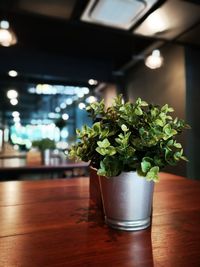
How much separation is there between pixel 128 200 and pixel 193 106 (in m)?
3.25

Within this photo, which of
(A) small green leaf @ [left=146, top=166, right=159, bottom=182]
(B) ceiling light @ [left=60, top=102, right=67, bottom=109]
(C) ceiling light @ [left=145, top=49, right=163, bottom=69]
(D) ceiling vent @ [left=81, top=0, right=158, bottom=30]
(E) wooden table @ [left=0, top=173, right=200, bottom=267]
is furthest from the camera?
(B) ceiling light @ [left=60, top=102, right=67, bottom=109]

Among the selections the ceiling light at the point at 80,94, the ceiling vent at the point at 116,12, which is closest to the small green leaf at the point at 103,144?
the ceiling vent at the point at 116,12

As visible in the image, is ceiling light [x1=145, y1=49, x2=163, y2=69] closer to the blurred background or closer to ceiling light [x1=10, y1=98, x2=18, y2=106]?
the blurred background

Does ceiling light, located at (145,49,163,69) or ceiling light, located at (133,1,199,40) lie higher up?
ceiling light, located at (133,1,199,40)

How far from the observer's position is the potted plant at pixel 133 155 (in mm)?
726

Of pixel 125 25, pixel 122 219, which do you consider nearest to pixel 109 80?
pixel 125 25

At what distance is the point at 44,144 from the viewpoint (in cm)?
357

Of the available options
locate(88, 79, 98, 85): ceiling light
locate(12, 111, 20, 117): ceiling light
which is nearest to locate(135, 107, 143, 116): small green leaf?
locate(88, 79, 98, 85): ceiling light

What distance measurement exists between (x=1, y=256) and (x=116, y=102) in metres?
0.56

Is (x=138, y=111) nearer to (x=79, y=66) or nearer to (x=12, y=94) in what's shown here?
(x=79, y=66)

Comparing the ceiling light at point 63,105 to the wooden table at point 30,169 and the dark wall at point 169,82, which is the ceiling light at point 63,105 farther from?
the wooden table at point 30,169

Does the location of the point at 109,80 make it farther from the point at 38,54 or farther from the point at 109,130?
the point at 109,130

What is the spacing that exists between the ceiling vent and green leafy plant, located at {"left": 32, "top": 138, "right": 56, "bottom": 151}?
5.74 ft

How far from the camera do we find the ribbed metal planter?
75cm
